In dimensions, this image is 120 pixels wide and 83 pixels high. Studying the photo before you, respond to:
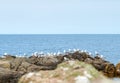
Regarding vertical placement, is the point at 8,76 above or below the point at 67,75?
below

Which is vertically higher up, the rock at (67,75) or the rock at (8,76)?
the rock at (67,75)

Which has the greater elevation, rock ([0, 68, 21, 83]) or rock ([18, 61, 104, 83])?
rock ([18, 61, 104, 83])

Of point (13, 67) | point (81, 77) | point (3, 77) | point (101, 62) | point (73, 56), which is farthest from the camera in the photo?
point (73, 56)

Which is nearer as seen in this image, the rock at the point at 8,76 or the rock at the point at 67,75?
the rock at the point at 67,75

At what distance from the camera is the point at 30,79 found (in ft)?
36.0

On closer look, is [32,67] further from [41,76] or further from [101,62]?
[41,76]

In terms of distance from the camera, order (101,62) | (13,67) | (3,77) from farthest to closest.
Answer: (101,62) < (13,67) < (3,77)

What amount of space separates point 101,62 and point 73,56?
5.25 m

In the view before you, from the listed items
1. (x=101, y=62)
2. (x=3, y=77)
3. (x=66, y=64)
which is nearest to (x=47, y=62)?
(x=101, y=62)

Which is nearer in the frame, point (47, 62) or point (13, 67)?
point (13, 67)

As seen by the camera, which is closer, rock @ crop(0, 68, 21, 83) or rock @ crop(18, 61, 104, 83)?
rock @ crop(18, 61, 104, 83)

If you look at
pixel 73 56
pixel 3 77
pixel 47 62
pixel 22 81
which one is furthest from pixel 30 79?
pixel 73 56

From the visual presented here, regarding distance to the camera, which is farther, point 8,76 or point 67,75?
point 8,76

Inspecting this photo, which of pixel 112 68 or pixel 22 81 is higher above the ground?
pixel 22 81
